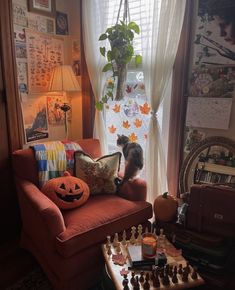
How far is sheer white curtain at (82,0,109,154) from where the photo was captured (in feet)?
7.21

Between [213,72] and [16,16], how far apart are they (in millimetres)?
1585

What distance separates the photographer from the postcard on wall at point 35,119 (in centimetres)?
216

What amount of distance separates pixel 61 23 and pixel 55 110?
0.81 metres

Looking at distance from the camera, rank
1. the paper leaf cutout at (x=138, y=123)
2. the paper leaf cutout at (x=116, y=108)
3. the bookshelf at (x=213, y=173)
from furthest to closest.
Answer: the paper leaf cutout at (x=116, y=108) → the paper leaf cutout at (x=138, y=123) → the bookshelf at (x=213, y=173)

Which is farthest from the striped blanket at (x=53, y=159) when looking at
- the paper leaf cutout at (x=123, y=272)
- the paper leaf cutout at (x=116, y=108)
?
the paper leaf cutout at (x=123, y=272)

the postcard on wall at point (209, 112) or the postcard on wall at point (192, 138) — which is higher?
the postcard on wall at point (209, 112)

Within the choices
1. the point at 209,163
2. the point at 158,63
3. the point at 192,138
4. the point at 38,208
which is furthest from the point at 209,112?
the point at 38,208

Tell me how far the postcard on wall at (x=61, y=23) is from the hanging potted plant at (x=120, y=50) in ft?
1.80

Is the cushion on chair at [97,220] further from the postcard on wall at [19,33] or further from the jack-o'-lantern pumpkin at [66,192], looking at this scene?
the postcard on wall at [19,33]

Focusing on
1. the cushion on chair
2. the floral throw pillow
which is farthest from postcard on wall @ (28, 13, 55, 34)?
the cushion on chair

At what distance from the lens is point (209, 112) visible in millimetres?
1820

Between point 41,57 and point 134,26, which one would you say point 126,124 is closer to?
point 134,26

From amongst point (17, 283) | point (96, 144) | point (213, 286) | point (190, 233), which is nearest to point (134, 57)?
point (96, 144)

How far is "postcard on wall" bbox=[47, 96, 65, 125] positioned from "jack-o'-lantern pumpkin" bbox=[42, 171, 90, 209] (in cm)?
84
